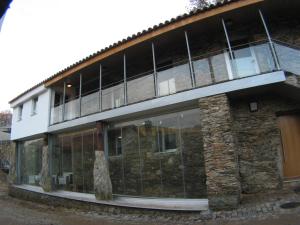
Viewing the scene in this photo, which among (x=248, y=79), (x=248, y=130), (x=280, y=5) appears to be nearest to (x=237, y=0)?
(x=280, y=5)

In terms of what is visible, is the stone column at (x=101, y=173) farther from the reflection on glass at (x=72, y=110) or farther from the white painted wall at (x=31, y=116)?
the white painted wall at (x=31, y=116)

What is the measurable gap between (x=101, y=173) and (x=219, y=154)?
5.44 meters

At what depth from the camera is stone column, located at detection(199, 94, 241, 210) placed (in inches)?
312

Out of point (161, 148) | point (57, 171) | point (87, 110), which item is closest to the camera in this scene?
point (161, 148)

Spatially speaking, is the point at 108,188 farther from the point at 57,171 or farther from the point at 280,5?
the point at 280,5

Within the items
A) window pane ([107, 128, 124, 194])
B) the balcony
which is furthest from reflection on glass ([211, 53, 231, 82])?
window pane ([107, 128, 124, 194])

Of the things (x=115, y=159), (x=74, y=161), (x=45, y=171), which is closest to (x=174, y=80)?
(x=115, y=159)

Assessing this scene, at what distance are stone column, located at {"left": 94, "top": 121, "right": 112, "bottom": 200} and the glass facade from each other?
21.6 ft

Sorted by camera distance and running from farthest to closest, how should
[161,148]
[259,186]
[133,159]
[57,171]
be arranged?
[57,171]
[133,159]
[161,148]
[259,186]

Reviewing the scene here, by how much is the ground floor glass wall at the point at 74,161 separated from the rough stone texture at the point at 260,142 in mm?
6950

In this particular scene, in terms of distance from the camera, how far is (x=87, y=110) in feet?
42.1

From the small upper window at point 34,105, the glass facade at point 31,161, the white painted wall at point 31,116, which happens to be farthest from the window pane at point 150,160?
the small upper window at point 34,105

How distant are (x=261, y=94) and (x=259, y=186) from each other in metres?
3.15

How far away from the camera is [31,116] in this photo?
17.0 m
